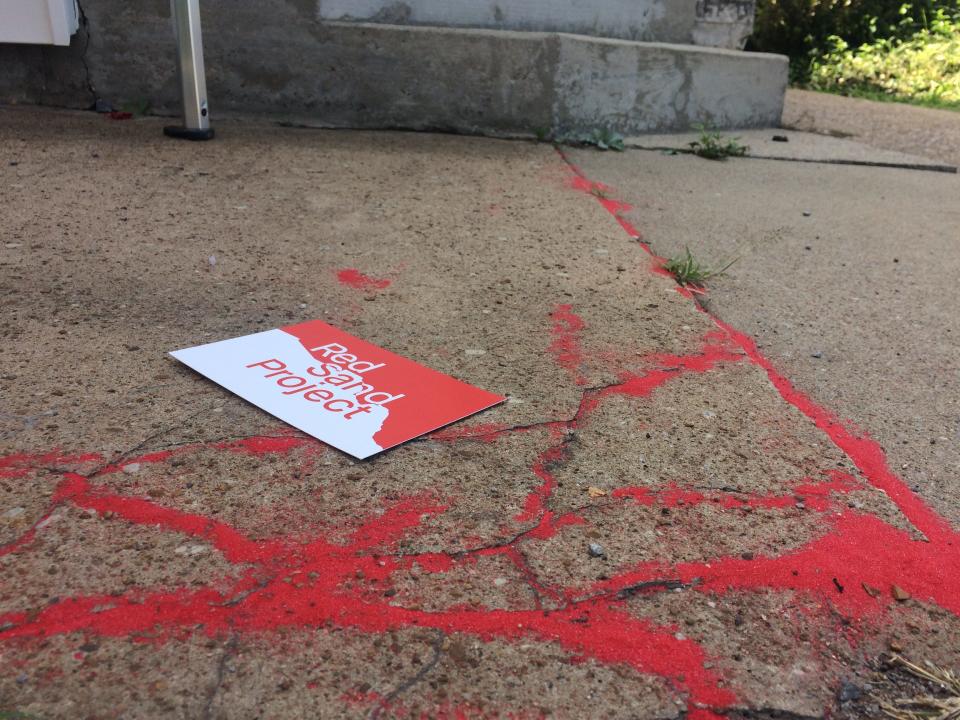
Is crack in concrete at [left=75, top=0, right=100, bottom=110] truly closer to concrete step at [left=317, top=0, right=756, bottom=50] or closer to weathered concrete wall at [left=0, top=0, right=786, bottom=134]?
weathered concrete wall at [left=0, top=0, right=786, bottom=134]

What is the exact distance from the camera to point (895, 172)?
14.6 feet

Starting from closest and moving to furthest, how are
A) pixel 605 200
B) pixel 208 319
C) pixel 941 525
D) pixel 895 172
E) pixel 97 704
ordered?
pixel 97 704 < pixel 941 525 < pixel 208 319 < pixel 605 200 < pixel 895 172

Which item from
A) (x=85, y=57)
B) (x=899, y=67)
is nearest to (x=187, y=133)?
(x=85, y=57)

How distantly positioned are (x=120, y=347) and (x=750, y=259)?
87.0 inches

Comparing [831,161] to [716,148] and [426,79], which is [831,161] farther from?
[426,79]

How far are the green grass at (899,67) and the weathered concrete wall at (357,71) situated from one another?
3726 millimetres

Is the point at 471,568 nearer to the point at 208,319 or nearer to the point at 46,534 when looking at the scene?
the point at 46,534

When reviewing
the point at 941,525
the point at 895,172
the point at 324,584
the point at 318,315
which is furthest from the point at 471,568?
the point at 895,172

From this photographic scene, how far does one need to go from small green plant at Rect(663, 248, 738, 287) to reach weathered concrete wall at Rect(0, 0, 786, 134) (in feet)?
6.60

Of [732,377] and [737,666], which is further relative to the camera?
[732,377]

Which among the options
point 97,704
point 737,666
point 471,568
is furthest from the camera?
point 471,568

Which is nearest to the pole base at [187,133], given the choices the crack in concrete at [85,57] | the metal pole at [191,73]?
the metal pole at [191,73]

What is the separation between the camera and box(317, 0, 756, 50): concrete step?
4184mm

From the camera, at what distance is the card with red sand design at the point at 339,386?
5.41 ft
